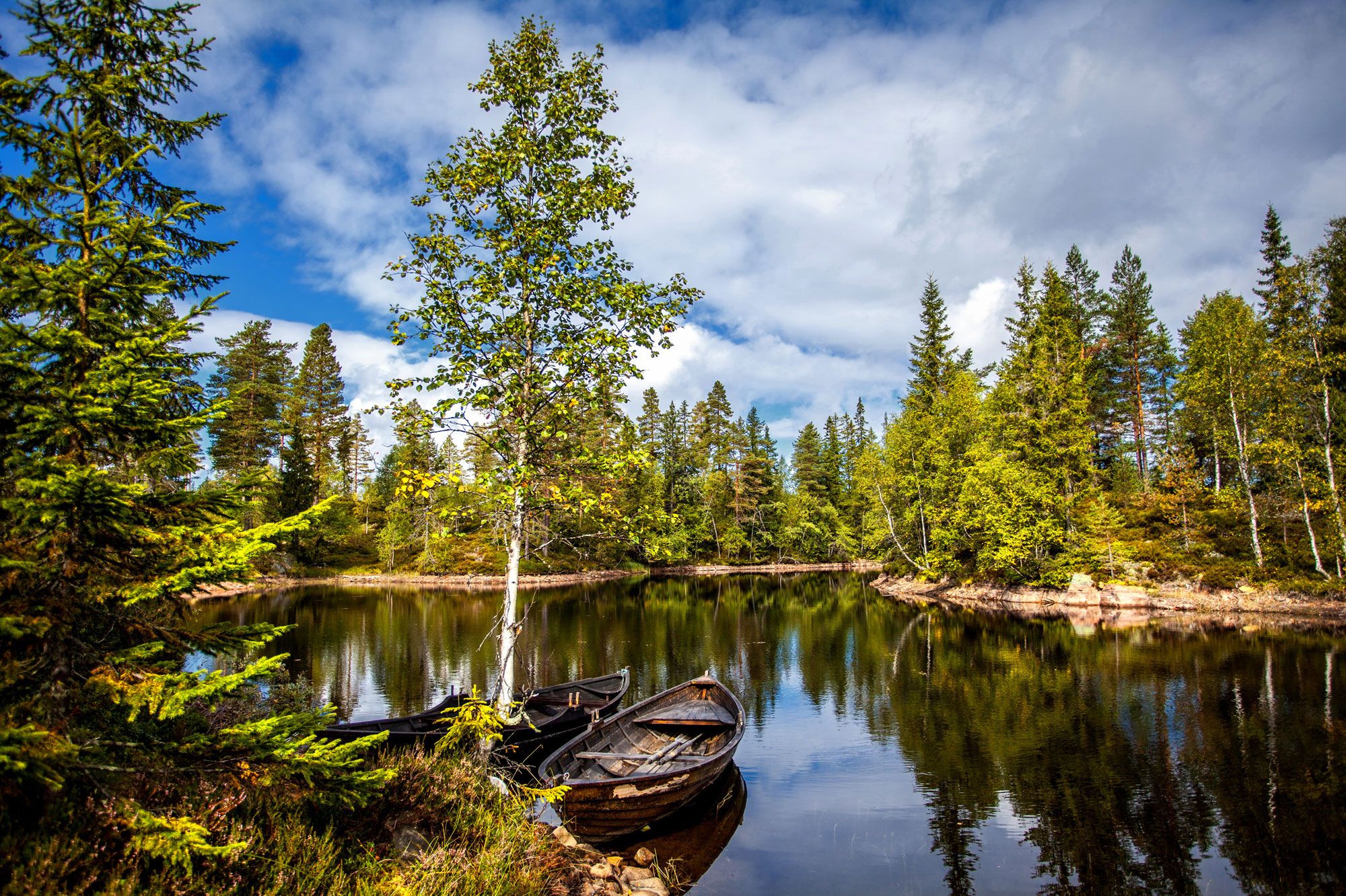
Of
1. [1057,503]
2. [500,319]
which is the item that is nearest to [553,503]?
[500,319]

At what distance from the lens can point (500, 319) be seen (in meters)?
10.9

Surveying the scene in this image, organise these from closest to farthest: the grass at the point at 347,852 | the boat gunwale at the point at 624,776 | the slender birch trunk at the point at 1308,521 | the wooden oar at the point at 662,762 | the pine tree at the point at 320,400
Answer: the grass at the point at 347,852 < the boat gunwale at the point at 624,776 < the wooden oar at the point at 662,762 < the slender birch trunk at the point at 1308,521 < the pine tree at the point at 320,400

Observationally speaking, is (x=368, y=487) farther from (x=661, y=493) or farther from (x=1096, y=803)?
(x=1096, y=803)

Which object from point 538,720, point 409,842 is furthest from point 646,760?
point 409,842

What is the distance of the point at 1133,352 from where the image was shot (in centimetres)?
5069

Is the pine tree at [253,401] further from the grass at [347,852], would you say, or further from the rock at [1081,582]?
the rock at [1081,582]

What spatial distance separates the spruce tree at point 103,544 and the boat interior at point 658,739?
6710 mm

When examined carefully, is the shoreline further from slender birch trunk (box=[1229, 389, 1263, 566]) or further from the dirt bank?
slender birch trunk (box=[1229, 389, 1263, 566])

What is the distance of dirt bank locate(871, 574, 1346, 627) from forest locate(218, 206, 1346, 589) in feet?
3.23

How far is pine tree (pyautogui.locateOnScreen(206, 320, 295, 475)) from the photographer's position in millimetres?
52469

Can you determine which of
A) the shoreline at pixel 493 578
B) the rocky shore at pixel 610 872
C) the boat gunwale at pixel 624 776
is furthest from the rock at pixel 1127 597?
the shoreline at pixel 493 578

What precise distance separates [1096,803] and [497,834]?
38.5 feet

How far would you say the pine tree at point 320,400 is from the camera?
62.3 meters

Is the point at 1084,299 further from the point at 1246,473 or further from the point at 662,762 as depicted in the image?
the point at 662,762
